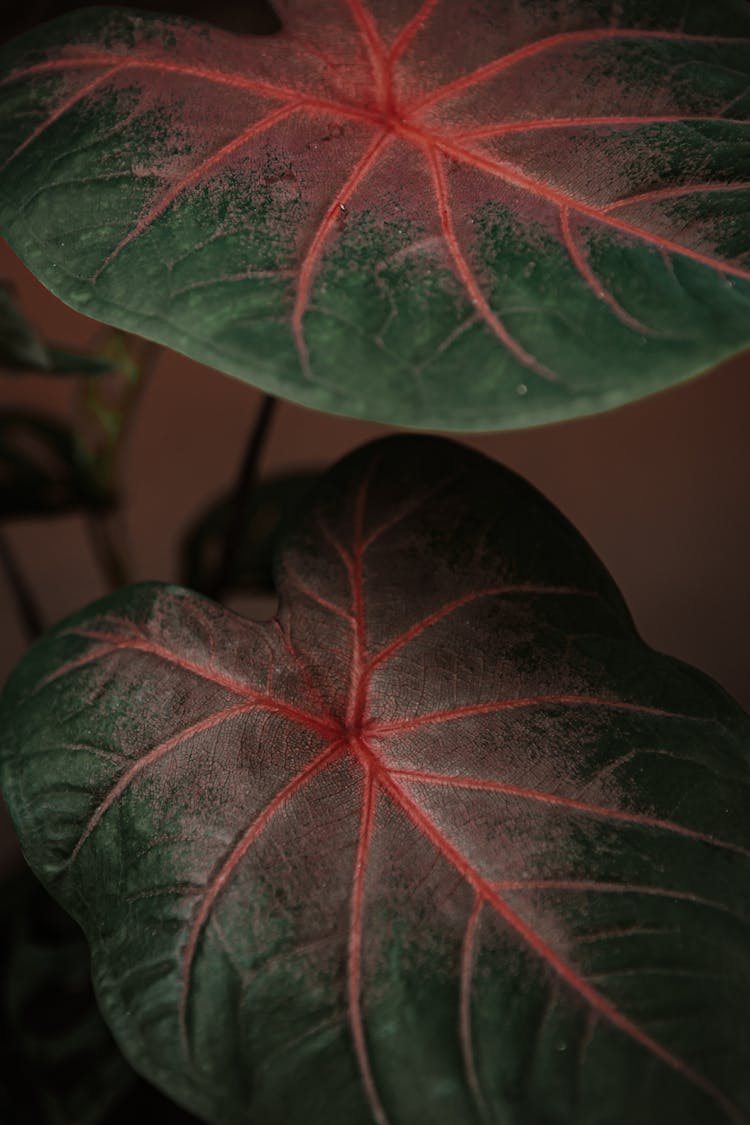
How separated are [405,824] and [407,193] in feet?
1.18

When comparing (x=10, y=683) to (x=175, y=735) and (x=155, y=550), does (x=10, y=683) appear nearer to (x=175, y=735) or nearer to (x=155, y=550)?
(x=175, y=735)

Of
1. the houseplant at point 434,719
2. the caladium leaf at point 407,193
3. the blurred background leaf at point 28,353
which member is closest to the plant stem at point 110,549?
the blurred background leaf at point 28,353

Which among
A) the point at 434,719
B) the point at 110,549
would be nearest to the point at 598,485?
the point at 110,549

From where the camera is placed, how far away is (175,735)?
0.57m

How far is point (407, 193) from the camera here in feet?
1.75

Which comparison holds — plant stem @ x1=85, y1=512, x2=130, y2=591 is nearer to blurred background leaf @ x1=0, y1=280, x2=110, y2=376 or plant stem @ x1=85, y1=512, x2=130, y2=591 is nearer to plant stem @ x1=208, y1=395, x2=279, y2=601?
plant stem @ x1=208, y1=395, x2=279, y2=601

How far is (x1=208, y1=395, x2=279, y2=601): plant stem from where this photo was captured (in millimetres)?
757

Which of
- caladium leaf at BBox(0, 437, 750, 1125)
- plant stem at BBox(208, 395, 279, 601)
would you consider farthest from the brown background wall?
caladium leaf at BBox(0, 437, 750, 1125)

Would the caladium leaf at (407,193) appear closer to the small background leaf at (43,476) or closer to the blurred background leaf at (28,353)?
the blurred background leaf at (28,353)

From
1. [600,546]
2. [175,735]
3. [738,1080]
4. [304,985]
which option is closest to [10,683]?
[175,735]

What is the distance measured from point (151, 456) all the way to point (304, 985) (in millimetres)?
1021

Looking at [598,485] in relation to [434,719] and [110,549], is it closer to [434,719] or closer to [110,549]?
[110,549]

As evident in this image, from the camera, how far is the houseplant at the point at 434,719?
1.47ft

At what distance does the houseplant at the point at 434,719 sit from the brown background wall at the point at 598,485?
2.50 feet
